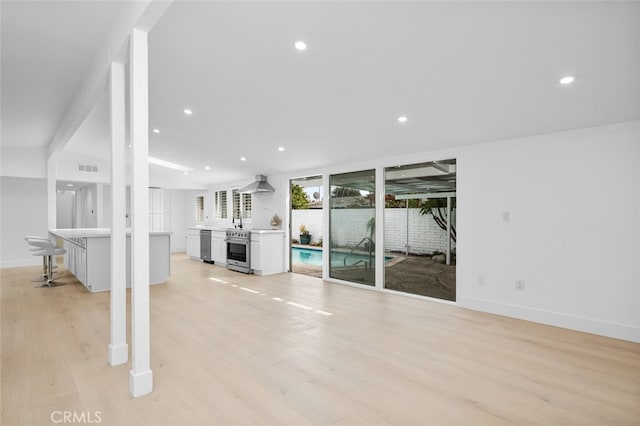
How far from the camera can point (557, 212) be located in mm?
3441

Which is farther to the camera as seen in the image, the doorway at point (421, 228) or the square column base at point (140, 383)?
the doorway at point (421, 228)

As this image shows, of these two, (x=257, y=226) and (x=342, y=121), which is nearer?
(x=342, y=121)

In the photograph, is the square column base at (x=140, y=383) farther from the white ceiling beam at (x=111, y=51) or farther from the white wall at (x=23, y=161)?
the white wall at (x=23, y=161)

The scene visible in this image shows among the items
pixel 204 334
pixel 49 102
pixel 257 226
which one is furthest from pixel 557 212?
pixel 49 102

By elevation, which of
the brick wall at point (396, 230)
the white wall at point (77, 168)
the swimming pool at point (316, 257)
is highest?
the white wall at point (77, 168)

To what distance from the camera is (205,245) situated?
795cm

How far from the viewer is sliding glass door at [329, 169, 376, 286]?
5332 mm

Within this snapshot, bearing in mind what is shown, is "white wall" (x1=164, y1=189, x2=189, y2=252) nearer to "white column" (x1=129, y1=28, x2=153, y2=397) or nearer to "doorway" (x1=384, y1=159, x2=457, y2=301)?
"doorway" (x1=384, y1=159, x2=457, y2=301)

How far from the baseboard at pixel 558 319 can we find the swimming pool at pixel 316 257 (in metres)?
1.48

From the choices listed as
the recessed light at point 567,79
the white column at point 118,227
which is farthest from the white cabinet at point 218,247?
the recessed light at point 567,79

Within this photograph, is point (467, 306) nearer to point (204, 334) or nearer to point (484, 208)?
point (484, 208)

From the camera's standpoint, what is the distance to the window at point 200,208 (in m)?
9.94

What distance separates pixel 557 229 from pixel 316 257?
6.62 metres

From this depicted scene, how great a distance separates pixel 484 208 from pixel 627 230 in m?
1.30
